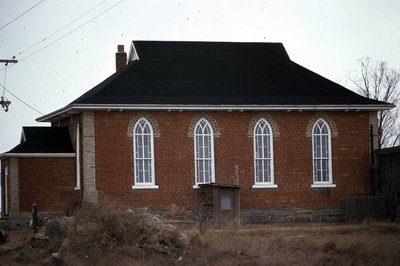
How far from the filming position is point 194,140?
44.7 metres

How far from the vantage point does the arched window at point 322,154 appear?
46.3 metres

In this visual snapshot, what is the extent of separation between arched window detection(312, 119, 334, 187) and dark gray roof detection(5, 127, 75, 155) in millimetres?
11156

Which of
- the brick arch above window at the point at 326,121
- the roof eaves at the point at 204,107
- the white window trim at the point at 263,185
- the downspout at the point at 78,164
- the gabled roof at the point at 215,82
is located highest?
the gabled roof at the point at 215,82

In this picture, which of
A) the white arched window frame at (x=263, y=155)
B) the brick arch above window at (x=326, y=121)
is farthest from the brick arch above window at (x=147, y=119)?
the brick arch above window at (x=326, y=121)

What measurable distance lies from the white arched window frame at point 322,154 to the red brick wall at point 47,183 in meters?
11.0

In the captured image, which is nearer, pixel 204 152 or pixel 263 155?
pixel 204 152

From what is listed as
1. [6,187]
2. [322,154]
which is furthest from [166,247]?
[6,187]

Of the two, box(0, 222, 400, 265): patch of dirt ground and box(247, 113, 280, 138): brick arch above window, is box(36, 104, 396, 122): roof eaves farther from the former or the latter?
box(0, 222, 400, 265): patch of dirt ground

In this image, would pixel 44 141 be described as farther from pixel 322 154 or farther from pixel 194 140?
pixel 322 154

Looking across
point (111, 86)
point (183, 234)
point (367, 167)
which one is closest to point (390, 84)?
point (367, 167)

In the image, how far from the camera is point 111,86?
44594 millimetres

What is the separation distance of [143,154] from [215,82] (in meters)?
5.31

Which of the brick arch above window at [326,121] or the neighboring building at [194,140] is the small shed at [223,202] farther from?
the brick arch above window at [326,121]

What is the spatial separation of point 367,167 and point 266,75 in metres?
6.49
